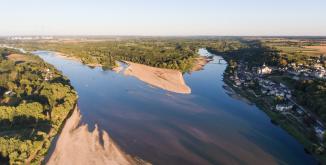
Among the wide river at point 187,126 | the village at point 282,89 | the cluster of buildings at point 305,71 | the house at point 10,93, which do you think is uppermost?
the house at point 10,93

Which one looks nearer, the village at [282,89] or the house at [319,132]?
the house at [319,132]

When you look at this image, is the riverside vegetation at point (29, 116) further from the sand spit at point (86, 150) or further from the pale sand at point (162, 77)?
the pale sand at point (162, 77)

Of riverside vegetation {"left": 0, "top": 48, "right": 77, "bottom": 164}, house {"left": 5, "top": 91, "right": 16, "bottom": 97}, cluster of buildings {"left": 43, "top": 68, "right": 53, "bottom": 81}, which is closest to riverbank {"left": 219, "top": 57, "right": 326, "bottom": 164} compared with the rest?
riverside vegetation {"left": 0, "top": 48, "right": 77, "bottom": 164}

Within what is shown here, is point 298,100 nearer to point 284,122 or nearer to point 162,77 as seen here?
point 284,122

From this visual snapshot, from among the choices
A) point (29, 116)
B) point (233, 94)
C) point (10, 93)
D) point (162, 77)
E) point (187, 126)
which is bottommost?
point (162, 77)

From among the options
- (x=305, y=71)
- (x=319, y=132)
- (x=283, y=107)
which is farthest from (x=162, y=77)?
(x=319, y=132)

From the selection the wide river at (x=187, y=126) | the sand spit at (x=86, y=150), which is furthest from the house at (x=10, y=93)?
the sand spit at (x=86, y=150)

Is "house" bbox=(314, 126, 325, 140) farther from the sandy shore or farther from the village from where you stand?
the sandy shore

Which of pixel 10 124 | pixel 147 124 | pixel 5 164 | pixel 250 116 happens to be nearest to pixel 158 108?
pixel 147 124
